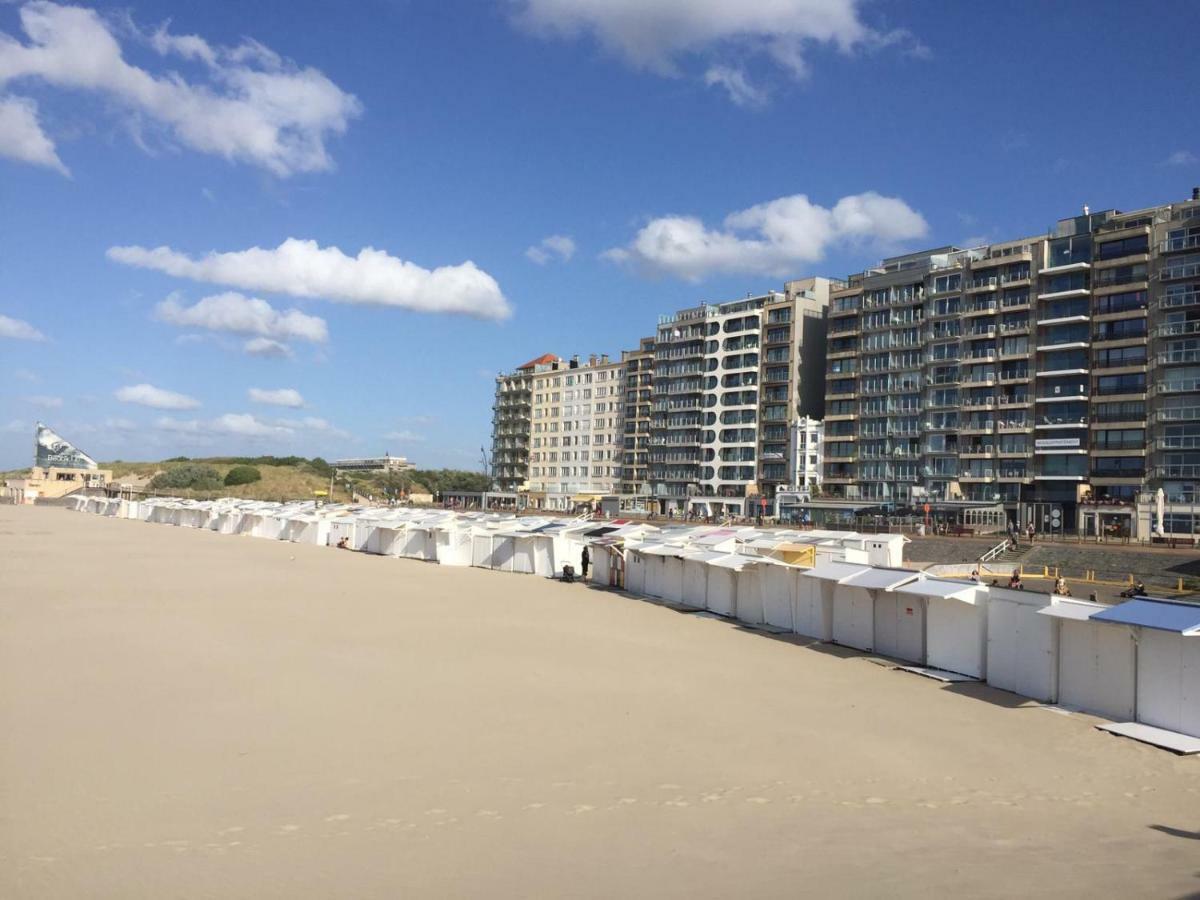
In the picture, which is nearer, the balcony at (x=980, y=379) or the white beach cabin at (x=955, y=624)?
the white beach cabin at (x=955, y=624)

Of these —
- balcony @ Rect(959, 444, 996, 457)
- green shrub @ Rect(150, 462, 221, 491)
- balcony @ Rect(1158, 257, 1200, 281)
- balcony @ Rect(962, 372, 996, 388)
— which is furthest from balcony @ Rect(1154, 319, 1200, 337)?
green shrub @ Rect(150, 462, 221, 491)

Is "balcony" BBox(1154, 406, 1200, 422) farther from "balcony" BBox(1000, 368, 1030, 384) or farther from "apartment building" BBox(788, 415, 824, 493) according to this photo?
"apartment building" BBox(788, 415, 824, 493)

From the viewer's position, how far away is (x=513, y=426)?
143 m

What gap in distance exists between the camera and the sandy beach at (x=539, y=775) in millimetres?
8883

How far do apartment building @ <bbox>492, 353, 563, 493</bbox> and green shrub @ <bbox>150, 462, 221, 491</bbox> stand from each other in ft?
145

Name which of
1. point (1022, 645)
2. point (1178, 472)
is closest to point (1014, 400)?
point (1178, 472)

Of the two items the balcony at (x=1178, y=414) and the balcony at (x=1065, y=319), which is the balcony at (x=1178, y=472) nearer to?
the balcony at (x=1178, y=414)

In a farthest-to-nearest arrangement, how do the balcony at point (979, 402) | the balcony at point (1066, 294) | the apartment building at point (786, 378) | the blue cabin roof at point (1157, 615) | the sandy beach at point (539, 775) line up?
the apartment building at point (786, 378)
the balcony at point (979, 402)
the balcony at point (1066, 294)
the blue cabin roof at point (1157, 615)
the sandy beach at point (539, 775)

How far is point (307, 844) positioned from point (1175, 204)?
79237 millimetres

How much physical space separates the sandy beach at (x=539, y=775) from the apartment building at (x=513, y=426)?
11769cm

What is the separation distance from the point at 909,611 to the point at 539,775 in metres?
11.7

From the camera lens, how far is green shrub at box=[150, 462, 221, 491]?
14712 centimetres

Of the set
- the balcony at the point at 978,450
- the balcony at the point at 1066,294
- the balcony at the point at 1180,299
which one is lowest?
the balcony at the point at 978,450

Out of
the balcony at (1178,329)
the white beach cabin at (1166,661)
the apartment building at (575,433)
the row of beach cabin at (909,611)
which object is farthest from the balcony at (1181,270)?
the apartment building at (575,433)
